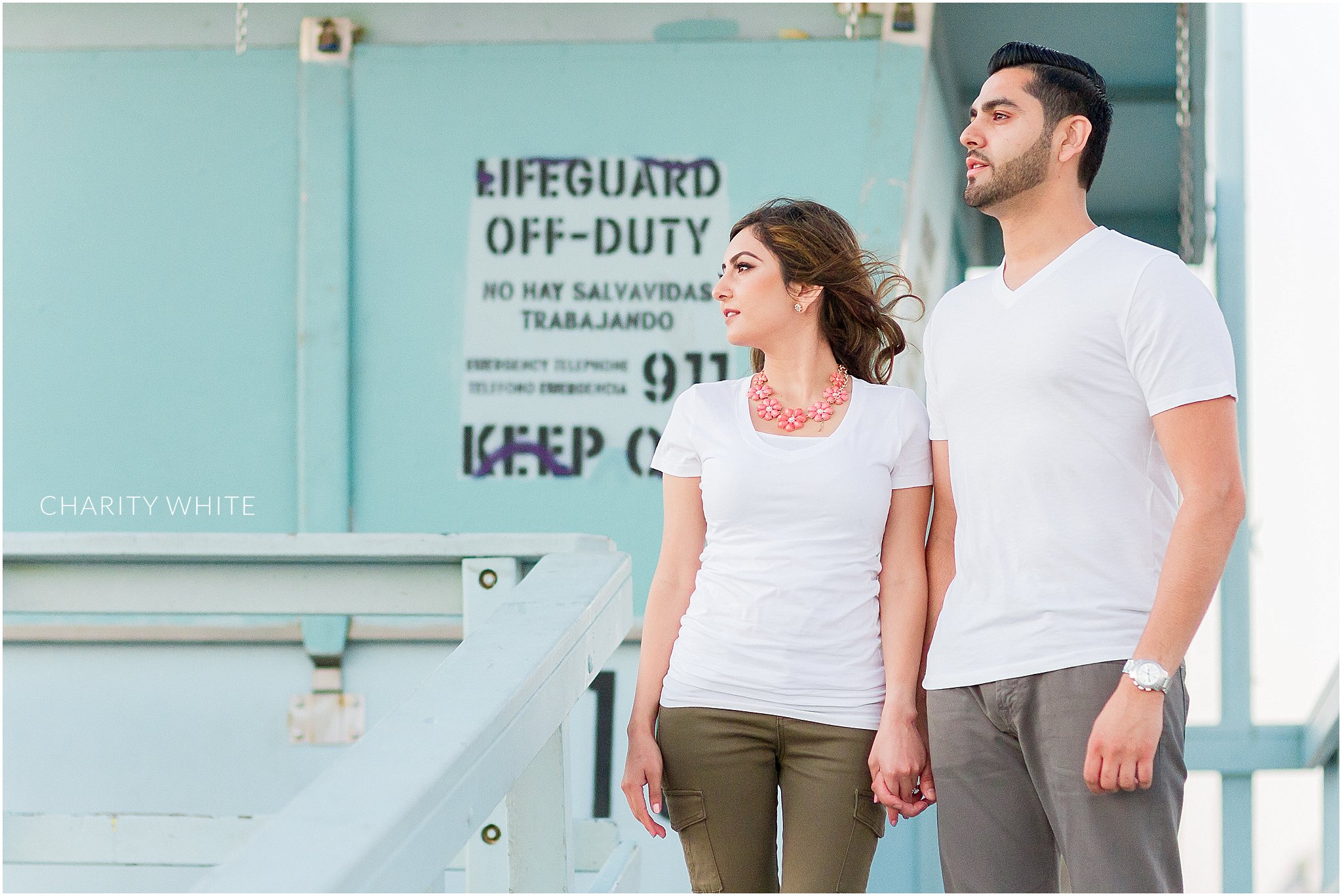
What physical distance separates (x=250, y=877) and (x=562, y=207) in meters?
2.90

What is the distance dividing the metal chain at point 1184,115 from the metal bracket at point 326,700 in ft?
10.0

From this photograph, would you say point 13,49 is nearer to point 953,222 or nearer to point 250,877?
point 953,222

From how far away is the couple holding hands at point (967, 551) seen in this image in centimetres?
145

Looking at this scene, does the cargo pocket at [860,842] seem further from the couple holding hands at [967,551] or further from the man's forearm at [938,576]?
the man's forearm at [938,576]

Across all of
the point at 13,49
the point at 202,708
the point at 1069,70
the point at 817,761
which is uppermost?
the point at 13,49

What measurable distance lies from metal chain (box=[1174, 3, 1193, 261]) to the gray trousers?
3095 millimetres

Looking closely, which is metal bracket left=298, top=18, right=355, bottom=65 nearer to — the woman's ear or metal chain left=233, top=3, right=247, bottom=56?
metal chain left=233, top=3, right=247, bottom=56

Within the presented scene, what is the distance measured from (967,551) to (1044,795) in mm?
306

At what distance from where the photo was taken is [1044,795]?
4.96 ft

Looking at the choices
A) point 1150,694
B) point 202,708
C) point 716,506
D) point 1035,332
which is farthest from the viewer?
point 202,708

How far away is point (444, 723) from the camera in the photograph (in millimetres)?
1101

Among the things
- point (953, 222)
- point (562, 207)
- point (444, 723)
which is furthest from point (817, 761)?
point (953, 222)

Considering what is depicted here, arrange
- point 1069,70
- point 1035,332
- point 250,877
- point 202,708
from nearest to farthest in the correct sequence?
point 250,877 < point 1035,332 < point 1069,70 < point 202,708

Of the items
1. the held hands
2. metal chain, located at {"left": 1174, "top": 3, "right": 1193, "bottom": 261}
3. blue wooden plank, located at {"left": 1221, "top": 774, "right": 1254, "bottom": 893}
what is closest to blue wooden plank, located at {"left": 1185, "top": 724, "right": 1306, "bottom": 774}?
blue wooden plank, located at {"left": 1221, "top": 774, "right": 1254, "bottom": 893}
